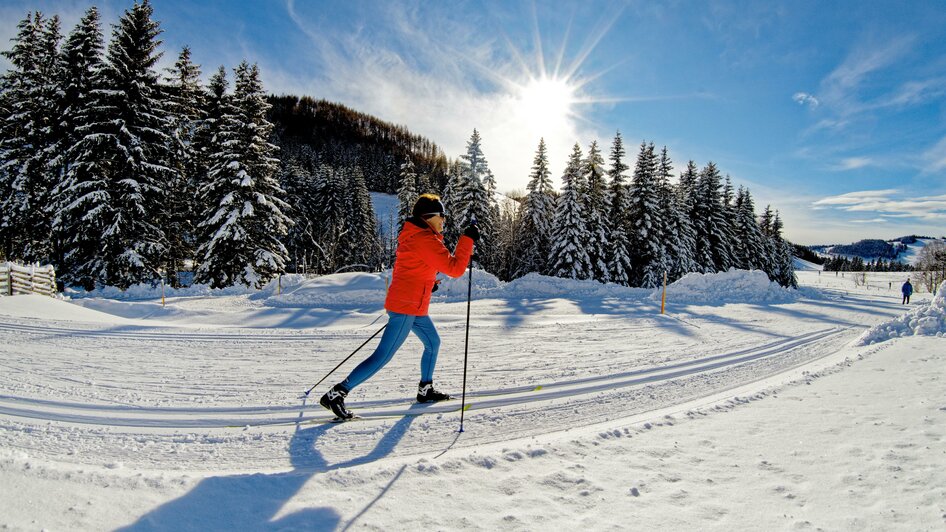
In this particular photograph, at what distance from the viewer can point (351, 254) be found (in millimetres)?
49094

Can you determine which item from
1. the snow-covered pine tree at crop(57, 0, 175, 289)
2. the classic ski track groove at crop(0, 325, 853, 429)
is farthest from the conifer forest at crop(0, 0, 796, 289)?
the classic ski track groove at crop(0, 325, 853, 429)

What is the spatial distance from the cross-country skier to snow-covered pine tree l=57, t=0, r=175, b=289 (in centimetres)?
2054

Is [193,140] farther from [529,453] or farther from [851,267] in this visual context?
[851,267]

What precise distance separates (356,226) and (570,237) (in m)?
28.8

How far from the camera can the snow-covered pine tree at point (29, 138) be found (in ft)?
69.4

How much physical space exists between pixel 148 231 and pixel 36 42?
12143 mm

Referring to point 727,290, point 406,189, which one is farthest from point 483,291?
point 406,189

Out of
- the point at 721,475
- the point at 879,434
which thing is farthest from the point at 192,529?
the point at 879,434

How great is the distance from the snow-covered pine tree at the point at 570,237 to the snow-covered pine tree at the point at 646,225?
→ 14.6 ft

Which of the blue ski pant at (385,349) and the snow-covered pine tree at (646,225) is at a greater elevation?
the snow-covered pine tree at (646,225)

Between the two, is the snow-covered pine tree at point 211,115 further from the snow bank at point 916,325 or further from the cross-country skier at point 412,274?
the snow bank at point 916,325

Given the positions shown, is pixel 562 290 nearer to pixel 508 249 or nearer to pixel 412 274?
pixel 412 274

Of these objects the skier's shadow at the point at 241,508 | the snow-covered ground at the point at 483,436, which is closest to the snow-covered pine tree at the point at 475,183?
the snow-covered ground at the point at 483,436

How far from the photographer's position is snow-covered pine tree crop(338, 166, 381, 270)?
47.9 m
